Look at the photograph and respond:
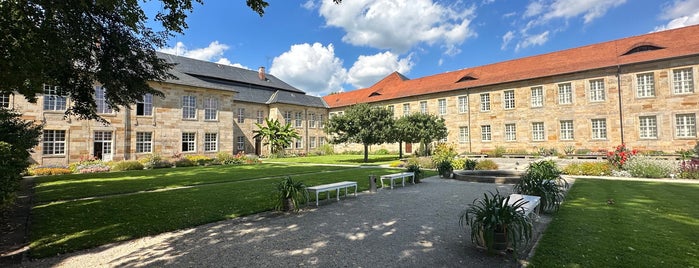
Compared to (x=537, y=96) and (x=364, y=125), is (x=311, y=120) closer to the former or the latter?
(x=364, y=125)

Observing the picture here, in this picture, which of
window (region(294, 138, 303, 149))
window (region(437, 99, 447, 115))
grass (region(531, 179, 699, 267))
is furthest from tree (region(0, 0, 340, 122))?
window (region(437, 99, 447, 115))

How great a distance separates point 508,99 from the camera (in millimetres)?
30500

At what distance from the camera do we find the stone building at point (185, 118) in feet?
71.4

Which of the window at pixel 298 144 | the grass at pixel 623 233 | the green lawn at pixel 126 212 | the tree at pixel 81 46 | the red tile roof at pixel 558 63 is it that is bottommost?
the green lawn at pixel 126 212

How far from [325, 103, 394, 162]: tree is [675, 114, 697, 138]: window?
20.8 metres

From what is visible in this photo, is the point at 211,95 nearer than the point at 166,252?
No

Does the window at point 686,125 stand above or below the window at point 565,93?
below

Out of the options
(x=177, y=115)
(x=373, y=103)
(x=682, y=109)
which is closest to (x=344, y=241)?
(x=177, y=115)

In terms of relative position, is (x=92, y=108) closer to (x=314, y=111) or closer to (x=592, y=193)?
(x=592, y=193)

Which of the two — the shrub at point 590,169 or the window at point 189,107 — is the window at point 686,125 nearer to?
the shrub at point 590,169

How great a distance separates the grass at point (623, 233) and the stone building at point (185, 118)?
1749 cm

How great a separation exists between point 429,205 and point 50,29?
8.96 metres

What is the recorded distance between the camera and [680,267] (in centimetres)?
378

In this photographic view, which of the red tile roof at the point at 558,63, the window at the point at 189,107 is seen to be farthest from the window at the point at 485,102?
the window at the point at 189,107
